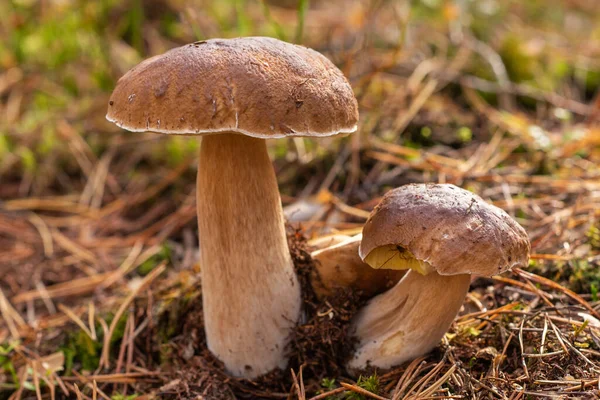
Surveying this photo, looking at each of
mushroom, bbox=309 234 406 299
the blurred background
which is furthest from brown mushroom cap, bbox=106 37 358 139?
the blurred background

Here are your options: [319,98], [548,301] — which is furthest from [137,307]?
[548,301]

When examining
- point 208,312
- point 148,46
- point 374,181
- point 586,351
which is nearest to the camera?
point 586,351

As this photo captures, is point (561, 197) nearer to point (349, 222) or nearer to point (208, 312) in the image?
point (349, 222)

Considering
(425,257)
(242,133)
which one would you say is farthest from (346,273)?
(242,133)

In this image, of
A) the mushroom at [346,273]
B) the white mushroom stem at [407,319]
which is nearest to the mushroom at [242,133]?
the mushroom at [346,273]

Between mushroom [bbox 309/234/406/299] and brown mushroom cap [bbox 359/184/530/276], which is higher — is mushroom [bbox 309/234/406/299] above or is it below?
below

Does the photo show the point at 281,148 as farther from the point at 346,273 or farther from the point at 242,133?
the point at 242,133

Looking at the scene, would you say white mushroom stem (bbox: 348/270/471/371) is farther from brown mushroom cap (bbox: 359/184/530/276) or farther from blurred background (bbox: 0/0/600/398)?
blurred background (bbox: 0/0/600/398)
